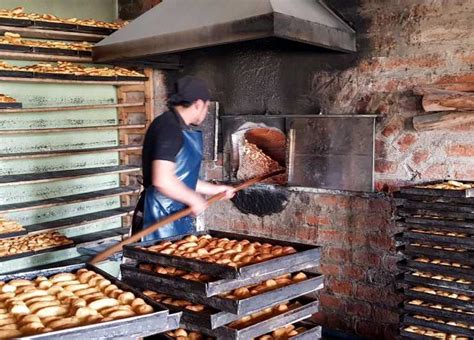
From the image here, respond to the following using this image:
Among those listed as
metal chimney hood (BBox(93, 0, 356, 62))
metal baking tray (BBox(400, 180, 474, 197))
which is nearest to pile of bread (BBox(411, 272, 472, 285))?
metal baking tray (BBox(400, 180, 474, 197))

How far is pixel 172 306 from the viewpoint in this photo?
6.31ft

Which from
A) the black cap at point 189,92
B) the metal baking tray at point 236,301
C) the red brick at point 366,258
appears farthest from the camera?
the red brick at point 366,258

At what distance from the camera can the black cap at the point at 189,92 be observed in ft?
9.69

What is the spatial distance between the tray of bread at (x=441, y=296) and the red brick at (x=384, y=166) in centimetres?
97

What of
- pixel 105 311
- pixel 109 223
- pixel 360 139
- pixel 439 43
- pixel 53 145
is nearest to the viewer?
pixel 105 311

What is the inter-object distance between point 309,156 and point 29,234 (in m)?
2.23

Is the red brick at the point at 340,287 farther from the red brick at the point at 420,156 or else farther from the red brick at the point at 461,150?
the red brick at the point at 461,150

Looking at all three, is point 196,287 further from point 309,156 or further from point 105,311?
point 309,156

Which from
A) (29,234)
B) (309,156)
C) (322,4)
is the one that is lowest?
(29,234)

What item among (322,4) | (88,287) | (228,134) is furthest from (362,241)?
(88,287)

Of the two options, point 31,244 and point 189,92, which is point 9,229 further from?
point 189,92

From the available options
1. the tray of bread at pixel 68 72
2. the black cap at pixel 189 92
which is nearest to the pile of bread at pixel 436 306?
the black cap at pixel 189 92

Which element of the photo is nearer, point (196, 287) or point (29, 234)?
point (196, 287)

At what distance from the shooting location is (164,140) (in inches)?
111
